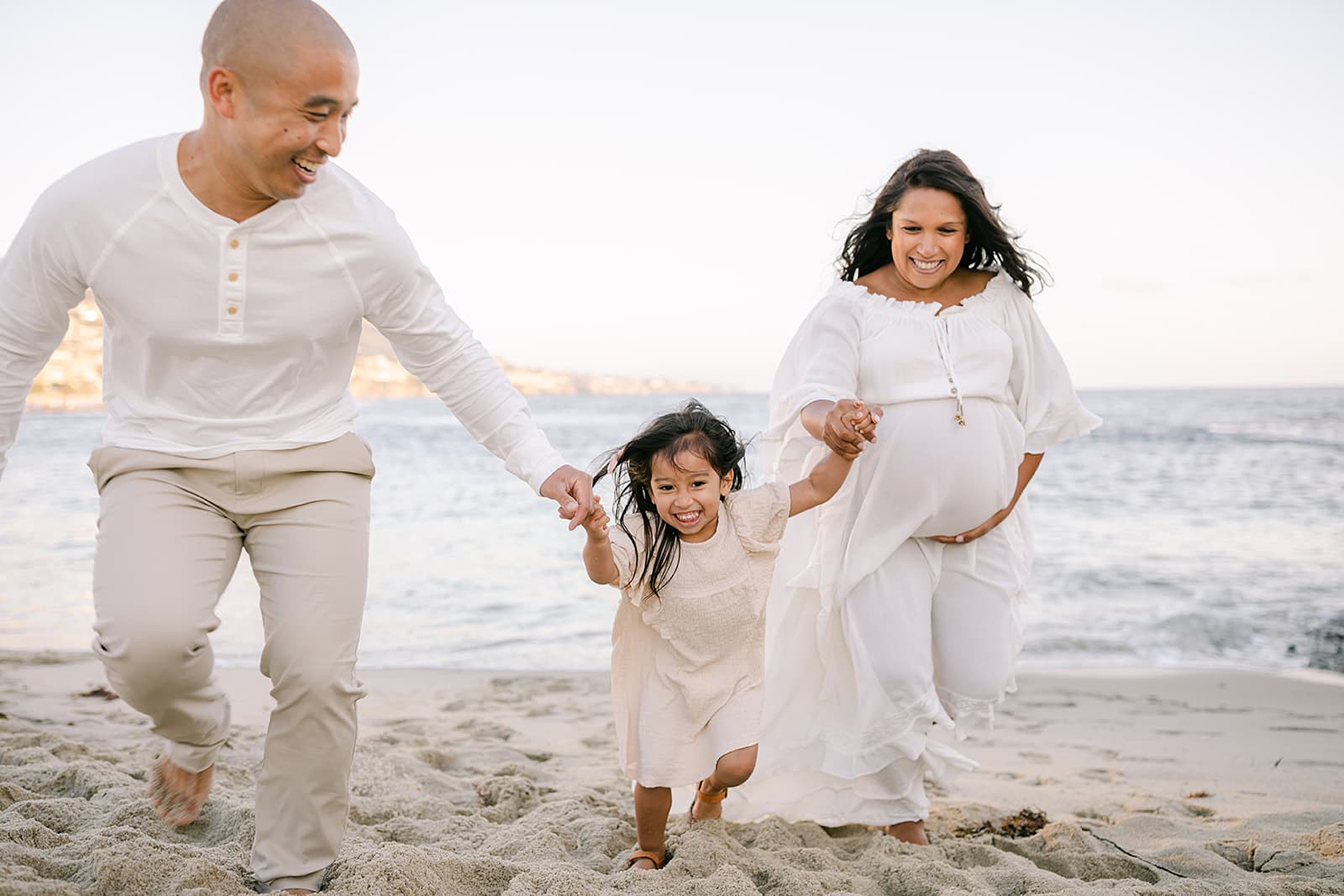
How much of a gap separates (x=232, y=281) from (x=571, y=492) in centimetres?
94

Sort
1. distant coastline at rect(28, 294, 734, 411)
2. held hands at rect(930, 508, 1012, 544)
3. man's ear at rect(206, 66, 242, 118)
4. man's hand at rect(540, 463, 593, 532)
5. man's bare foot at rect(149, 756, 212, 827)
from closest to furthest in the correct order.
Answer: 1. man's ear at rect(206, 66, 242, 118)
2. man's hand at rect(540, 463, 593, 532)
3. man's bare foot at rect(149, 756, 212, 827)
4. held hands at rect(930, 508, 1012, 544)
5. distant coastline at rect(28, 294, 734, 411)

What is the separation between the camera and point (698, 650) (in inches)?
128

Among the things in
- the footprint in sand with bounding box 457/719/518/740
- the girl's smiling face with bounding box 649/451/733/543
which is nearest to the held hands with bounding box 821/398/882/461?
the girl's smiling face with bounding box 649/451/733/543

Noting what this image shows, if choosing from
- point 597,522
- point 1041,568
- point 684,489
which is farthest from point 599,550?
point 1041,568

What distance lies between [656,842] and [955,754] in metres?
1.09

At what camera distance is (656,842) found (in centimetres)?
→ 323

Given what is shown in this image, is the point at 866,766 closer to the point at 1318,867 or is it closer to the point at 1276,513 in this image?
the point at 1318,867

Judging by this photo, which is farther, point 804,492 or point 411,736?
point 411,736

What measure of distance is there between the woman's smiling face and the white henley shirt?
5.27 ft

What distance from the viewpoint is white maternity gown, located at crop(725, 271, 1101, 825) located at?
352cm

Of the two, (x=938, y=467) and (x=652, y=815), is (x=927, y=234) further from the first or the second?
(x=652, y=815)

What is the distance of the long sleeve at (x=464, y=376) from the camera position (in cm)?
281

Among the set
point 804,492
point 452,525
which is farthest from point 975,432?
point 452,525

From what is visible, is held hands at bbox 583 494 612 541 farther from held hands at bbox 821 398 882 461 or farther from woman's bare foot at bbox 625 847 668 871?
woman's bare foot at bbox 625 847 668 871
